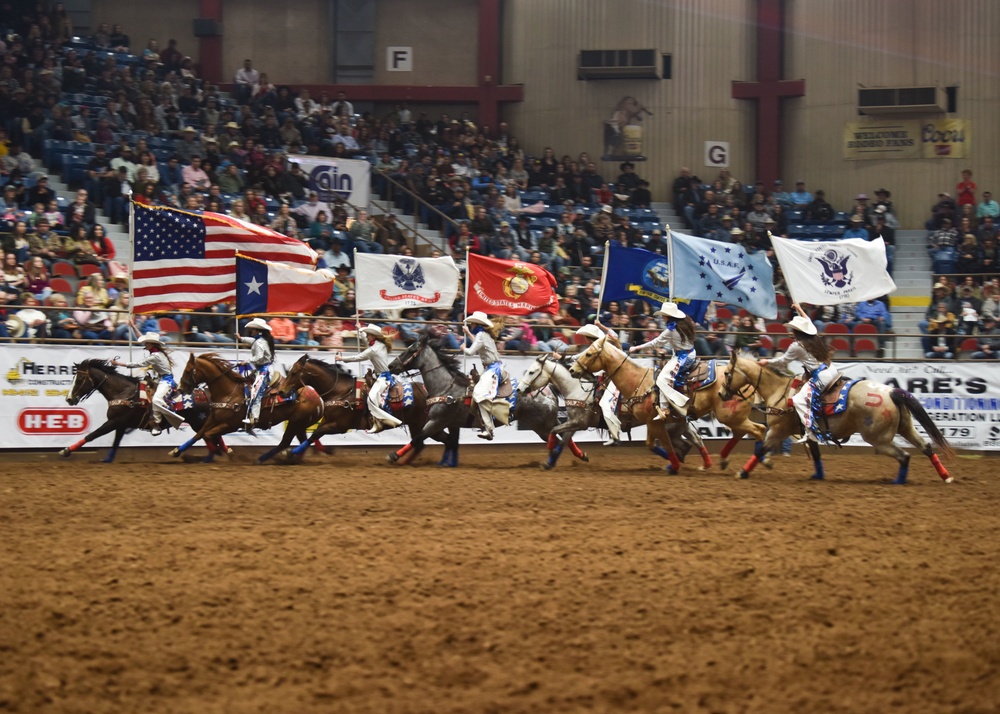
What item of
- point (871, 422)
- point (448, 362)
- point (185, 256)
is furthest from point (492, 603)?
point (185, 256)

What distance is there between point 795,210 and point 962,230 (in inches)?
178

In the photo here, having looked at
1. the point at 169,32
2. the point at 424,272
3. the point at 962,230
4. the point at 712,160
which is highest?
the point at 169,32

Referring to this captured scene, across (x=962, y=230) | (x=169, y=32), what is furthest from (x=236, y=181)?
(x=962, y=230)

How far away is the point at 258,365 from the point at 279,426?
7.52 ft

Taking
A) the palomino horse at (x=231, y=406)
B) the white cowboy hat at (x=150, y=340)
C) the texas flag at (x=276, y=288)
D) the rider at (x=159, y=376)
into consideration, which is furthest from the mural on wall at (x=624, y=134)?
the rider at (x=159, y=376)

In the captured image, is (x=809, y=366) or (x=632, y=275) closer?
(x=809, y=366)

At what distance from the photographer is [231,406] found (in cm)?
1709

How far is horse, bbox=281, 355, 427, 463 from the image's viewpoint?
56.5ft

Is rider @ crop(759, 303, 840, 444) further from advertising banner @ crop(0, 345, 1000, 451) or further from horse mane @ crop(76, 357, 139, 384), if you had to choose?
horse mane @ crop(76, 357, 139, 384)

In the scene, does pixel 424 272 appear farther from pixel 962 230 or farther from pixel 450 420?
pixel 962 230

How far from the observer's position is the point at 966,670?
21.1 ft

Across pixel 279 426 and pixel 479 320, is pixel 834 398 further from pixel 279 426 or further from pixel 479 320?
pixel 279 426

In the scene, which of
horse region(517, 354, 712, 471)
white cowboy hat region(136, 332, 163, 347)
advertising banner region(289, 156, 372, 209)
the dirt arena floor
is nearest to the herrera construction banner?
advertising banner region(289, 156, 372, 209)

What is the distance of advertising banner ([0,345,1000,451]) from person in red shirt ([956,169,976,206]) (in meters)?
11.4
